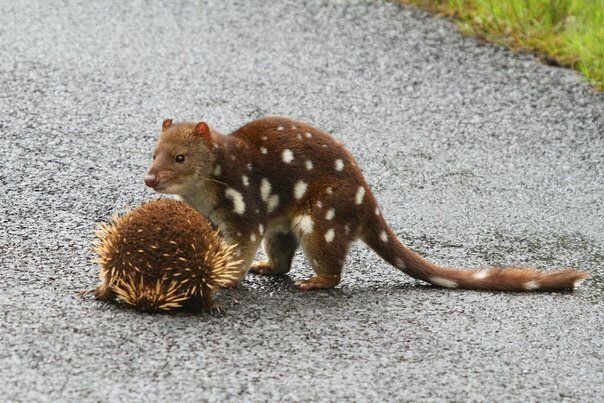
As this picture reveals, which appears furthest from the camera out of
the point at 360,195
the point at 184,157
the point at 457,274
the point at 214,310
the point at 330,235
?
the point at 457,274

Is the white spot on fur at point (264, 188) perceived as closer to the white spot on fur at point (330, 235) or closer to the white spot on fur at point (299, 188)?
the white spot on fur at point (299, 188)

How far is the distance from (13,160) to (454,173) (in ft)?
10.5

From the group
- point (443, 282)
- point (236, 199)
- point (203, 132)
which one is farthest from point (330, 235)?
point (203, 132)

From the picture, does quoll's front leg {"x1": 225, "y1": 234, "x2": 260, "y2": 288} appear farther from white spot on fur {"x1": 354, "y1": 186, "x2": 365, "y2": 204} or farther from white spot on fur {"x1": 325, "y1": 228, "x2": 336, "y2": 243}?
white spot on fur {"x1": 354, "y1": 186, "x2": 365, "y2": 204}

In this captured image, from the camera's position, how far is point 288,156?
232 inches

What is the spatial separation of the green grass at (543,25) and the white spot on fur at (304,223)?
4709 millimetres

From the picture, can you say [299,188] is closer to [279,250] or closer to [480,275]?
[279,250]

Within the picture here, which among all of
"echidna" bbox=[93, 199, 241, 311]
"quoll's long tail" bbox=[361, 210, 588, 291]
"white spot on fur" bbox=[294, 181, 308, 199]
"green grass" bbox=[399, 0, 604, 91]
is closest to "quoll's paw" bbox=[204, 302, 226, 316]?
"echidna" bbox=[93, 199, 241, 311]

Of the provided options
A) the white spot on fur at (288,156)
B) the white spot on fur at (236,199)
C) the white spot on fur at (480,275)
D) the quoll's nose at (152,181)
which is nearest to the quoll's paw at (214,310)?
the white spot on fur at (236,199)

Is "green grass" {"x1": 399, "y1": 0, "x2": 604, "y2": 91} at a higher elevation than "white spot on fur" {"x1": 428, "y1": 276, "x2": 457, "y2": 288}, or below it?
higher

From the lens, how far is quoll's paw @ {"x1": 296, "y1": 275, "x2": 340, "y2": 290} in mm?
5938

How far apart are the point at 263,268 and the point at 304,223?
0.50 meters

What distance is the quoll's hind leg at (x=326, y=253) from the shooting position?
5.85 meters

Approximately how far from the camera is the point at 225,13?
35.1ft
